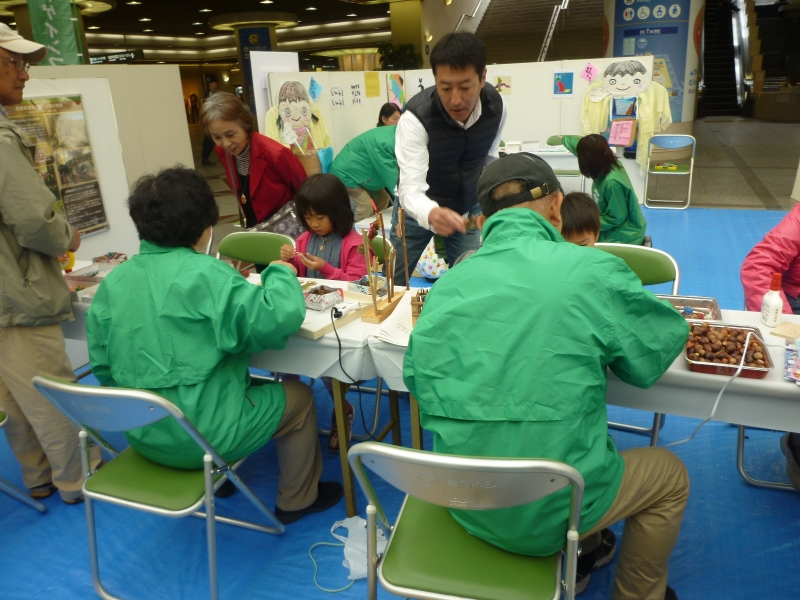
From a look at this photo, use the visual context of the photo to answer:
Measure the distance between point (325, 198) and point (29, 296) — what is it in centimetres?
111

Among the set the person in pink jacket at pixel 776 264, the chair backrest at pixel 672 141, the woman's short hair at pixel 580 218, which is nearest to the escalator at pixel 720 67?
the chair backrest at pixel 672 141

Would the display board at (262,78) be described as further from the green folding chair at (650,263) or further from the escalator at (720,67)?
the escalator at (720,67)

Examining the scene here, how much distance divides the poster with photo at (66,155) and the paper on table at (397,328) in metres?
2.17

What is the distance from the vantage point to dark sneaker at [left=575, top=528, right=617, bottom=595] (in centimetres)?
176

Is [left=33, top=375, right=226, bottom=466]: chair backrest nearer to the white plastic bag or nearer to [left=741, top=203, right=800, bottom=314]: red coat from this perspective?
the white plastic bag

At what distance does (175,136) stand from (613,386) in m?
3.79

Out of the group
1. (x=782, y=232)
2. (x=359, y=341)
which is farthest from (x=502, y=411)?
(x=782, y=232)

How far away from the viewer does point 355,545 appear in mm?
1996

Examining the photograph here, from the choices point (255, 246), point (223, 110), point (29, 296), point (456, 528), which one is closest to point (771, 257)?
point (456, 528)

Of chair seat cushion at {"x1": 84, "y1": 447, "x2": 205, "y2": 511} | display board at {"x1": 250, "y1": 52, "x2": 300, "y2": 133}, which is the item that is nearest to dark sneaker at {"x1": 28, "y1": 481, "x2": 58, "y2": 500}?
chair seat cushion at {"x1": 84, "y1": 447, "x2": 205, "y2": 511}

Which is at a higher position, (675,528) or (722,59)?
(722,59)

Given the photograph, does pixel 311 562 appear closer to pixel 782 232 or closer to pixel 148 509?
pixel 148 509

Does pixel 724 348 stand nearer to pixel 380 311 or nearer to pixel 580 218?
pixel 580 218

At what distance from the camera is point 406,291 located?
2.23 meters
